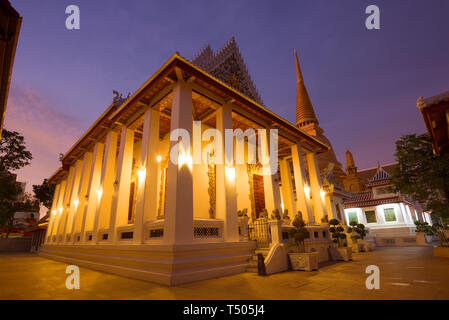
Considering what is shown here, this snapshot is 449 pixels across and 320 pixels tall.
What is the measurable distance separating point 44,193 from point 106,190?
29869 millimetres

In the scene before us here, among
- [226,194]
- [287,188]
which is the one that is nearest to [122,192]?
A: [226,194]

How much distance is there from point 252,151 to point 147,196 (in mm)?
7636

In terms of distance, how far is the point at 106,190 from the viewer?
11562mm

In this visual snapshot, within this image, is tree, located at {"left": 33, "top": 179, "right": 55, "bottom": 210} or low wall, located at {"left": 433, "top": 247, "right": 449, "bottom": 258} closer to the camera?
low wall, located at {"left": 433, "top": 247, "right": 449, "bottom": 258}

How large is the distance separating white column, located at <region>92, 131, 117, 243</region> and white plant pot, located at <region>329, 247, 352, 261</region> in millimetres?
11512

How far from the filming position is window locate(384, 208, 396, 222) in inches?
886

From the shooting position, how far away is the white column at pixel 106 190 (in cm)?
1115

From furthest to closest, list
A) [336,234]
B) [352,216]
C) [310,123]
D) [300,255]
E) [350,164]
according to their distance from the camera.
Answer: [350,164]
[310,123]
[352,216]
[336,234]
[300,255]

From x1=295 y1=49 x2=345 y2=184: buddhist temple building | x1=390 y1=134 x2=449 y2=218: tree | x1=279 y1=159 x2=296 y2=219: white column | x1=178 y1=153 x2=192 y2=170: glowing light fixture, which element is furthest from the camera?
x1=295 y1=49 x2=345 y2=184: buddhist temple building

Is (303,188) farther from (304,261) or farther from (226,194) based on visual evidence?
(226,194)

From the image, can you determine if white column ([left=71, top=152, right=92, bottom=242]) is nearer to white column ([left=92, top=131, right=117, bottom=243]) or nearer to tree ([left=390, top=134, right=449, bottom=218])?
white column ([left=92, top=131, right=117, bottom=243])

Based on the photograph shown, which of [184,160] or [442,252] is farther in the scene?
[442,252]

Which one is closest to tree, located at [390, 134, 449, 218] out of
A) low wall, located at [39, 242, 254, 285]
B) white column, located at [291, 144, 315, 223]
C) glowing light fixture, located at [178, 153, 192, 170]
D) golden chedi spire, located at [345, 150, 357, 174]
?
white column, located at [291, 144, 315, 223]
